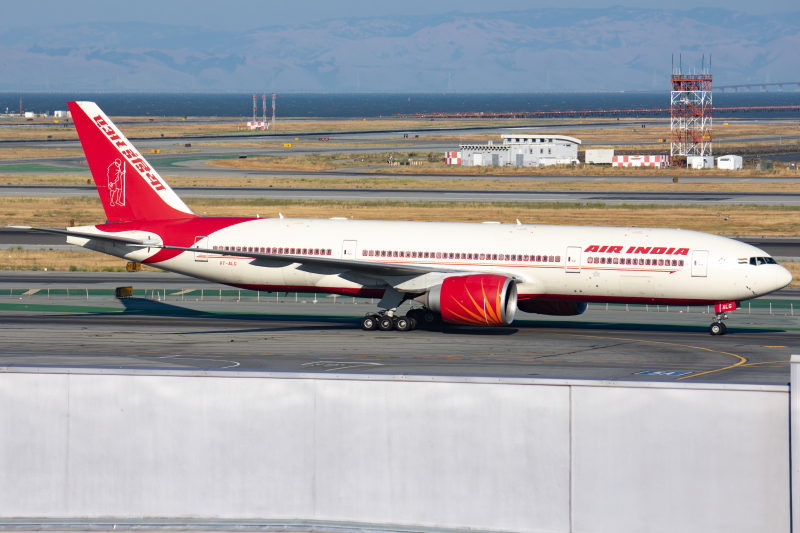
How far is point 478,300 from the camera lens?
1556 inches

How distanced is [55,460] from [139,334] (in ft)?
81.3

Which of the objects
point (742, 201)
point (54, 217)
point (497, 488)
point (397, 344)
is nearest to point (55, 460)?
point (497, 488)

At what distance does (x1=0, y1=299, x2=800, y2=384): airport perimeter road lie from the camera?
34.0m

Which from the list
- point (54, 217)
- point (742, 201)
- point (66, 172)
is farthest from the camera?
point (66, 172)

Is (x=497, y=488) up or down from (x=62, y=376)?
down

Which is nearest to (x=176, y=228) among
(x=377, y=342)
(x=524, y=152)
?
(x=377, y=342)

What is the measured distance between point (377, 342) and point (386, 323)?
330 centimetres

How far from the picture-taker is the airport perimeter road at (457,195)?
9775cm

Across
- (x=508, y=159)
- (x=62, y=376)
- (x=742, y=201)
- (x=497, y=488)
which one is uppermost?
(x=508, y=159)

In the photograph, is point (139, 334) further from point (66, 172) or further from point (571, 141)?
point (571, 141)

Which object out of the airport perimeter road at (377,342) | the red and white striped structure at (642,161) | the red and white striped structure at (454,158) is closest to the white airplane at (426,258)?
the airport perimeter road at (377,342)

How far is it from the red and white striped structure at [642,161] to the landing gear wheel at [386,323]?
111m

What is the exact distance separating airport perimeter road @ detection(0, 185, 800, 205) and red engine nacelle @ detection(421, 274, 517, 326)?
5808 cm

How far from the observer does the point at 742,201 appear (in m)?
95.9
